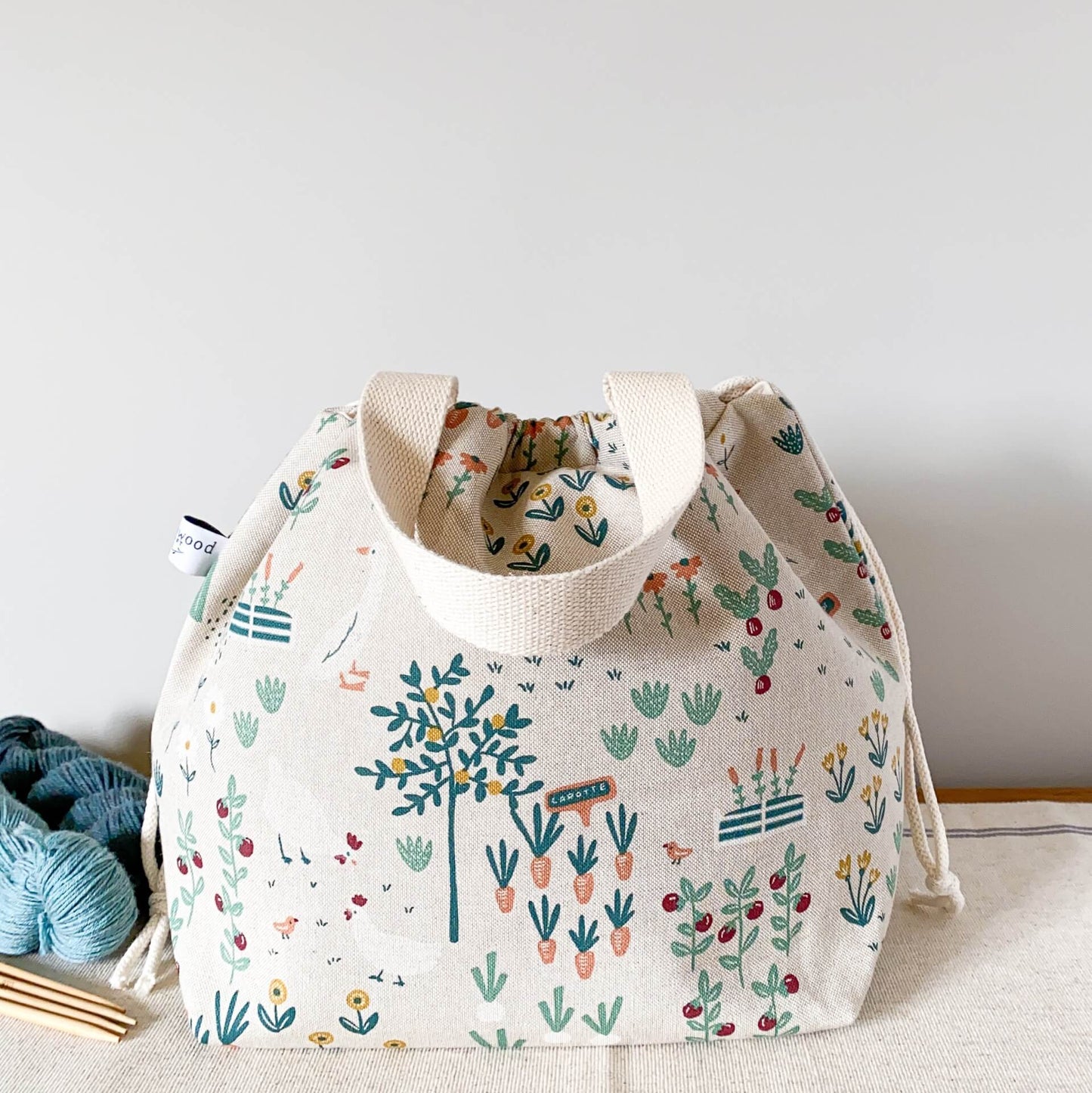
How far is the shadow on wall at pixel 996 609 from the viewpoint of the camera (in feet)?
2.62

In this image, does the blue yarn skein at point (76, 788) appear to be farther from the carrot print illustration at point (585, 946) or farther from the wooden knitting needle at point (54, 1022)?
the carrot print illustration at point (585, 946)

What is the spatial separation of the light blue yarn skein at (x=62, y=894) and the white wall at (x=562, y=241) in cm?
30

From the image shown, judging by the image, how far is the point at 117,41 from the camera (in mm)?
734

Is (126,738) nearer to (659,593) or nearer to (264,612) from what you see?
(264,612)

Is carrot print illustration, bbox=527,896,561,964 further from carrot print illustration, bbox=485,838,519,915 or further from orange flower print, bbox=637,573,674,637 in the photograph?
orange flower print, bbox=637,573,674,637

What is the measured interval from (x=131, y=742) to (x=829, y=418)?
25.2 inches

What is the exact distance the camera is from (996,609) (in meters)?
0.82

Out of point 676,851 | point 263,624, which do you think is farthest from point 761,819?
point 263,624

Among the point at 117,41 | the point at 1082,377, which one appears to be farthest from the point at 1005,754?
the point at 117,41

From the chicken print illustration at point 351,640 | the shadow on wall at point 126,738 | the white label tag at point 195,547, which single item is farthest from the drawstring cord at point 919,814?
the shadow on wall at point 126,738

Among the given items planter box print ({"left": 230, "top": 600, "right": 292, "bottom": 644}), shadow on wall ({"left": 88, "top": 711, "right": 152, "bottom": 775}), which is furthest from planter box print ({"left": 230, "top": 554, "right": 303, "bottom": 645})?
shadow on wall ({"left": 88, "top": 711, "right": 152, "bottom": 775})

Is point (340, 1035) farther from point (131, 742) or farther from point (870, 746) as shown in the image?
point (131, 742)

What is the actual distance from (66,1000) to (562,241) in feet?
1.93

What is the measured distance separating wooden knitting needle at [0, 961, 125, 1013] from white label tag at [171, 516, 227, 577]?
238 mm
